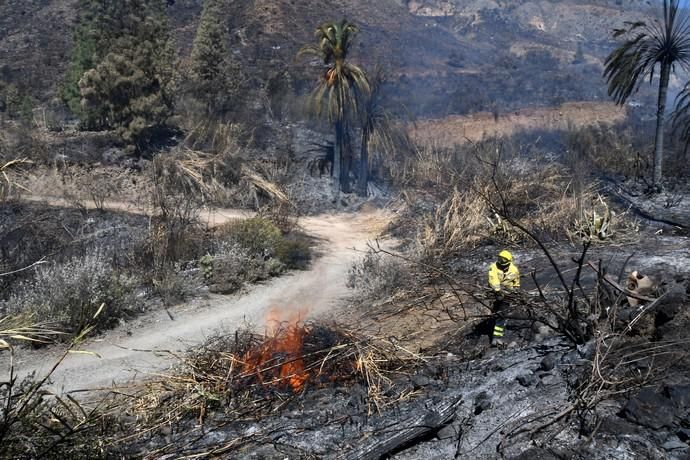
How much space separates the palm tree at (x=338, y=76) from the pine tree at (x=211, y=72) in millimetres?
5952

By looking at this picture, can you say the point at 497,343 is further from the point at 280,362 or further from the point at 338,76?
the point at 338,76

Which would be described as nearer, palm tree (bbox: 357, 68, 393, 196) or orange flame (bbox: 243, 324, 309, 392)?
orange flame (bbox: 243, 324, 309, 392)

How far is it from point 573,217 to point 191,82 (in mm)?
18055

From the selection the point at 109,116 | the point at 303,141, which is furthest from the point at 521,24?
the point at 109,116

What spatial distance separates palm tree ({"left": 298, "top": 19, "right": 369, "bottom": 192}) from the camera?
19.7m

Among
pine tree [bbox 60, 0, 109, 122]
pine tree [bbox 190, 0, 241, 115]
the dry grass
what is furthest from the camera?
pine tree [bbox 190, 0, 241, 115]

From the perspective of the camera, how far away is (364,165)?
2161 centimetres

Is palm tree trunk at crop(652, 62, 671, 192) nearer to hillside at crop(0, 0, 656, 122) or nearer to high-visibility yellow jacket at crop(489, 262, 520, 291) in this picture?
high-visibility yellow jacket at crop(489, 262, 520, 291)

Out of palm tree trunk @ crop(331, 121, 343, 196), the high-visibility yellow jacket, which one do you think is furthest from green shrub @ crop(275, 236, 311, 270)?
palm tree trunk @ crop(331, 121, 343, 196)

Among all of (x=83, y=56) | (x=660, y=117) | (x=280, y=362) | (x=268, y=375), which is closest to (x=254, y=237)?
(x=280, y=362)

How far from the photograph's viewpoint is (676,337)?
6059 millimetres

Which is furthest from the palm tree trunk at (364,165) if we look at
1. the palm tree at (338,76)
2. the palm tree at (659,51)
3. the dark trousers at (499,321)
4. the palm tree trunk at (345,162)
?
the dark trousers at (499,321)

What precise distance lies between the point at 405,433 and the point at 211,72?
22.2 m

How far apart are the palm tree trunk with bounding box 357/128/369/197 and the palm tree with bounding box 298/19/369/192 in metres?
1.10
